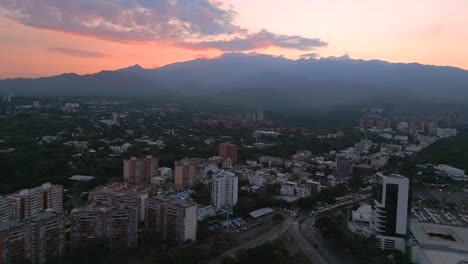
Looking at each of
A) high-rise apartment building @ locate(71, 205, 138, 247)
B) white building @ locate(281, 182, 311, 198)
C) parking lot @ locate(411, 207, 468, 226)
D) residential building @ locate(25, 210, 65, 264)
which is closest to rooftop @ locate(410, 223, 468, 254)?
parking lot @ locate(411, 207, 468, 226)

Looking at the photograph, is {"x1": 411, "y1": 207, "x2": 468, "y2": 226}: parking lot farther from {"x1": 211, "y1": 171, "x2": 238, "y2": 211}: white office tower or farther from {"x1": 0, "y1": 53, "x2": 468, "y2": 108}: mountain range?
{"x1": 0, "y1": 53, "x2": 468, "y2": 108}: mountain range

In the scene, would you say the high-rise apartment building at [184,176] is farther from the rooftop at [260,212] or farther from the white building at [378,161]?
the white building at [378,161]

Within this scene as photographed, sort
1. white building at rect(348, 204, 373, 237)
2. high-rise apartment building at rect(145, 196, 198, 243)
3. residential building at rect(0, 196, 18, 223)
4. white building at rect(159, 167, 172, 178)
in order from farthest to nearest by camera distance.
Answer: white building at rect(159, 167, 172, 178)
white building at rect(348, 204, 373, 237)
residential building at rect(0, 196, 18, 223)
high-rise apartment building at rect(145, 196, 198, 243)

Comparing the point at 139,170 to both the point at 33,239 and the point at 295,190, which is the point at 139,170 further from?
the point at 33,239

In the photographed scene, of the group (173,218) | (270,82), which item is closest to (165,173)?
(173,218)

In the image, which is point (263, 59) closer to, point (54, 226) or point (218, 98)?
point (218, 98)

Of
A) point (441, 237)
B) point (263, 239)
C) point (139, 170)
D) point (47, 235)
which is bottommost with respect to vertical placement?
point (263, 239)

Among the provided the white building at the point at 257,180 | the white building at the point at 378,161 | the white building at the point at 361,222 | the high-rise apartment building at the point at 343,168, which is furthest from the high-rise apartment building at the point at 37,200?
the white building at the point at 378,161

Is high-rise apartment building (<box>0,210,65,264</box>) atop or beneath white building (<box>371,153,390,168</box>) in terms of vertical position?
atop

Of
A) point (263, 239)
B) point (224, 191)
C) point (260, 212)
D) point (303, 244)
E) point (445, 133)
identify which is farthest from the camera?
point (445, 133)
